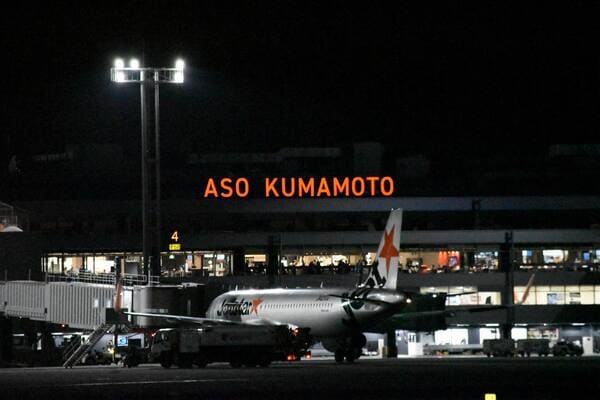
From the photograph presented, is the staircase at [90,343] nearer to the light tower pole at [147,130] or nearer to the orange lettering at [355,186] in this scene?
the light tower pole at [147,130]

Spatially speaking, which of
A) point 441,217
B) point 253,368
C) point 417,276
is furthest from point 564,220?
point 253,368

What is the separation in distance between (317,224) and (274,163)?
2361 cm

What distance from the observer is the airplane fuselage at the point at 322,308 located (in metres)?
82.3

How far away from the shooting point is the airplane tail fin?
285 feet

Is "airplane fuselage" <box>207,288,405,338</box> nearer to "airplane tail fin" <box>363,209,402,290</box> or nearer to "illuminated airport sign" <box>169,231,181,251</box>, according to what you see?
"airplane tail fin" <box>363,209,402,290</box>

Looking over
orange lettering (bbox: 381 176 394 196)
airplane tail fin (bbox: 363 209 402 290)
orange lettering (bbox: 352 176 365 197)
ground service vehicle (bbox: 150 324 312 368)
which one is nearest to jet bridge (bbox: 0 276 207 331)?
ground service vehicle (bbox: 150 324 312 368)

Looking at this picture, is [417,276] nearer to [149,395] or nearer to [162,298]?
[162,298]

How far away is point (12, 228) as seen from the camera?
10362 centimetres

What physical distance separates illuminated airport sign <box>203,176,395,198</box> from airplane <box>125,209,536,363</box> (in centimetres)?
4770

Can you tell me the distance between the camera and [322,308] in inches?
3346

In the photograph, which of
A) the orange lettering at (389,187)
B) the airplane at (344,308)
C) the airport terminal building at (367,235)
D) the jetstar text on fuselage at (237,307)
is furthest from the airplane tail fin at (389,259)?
the orange lettering at (389,187)

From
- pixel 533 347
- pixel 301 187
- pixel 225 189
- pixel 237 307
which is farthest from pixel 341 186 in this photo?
pixel 237 307

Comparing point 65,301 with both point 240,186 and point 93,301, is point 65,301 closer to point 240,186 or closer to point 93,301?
point 93,301

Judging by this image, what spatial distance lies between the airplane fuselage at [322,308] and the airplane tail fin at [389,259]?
2820 mm
